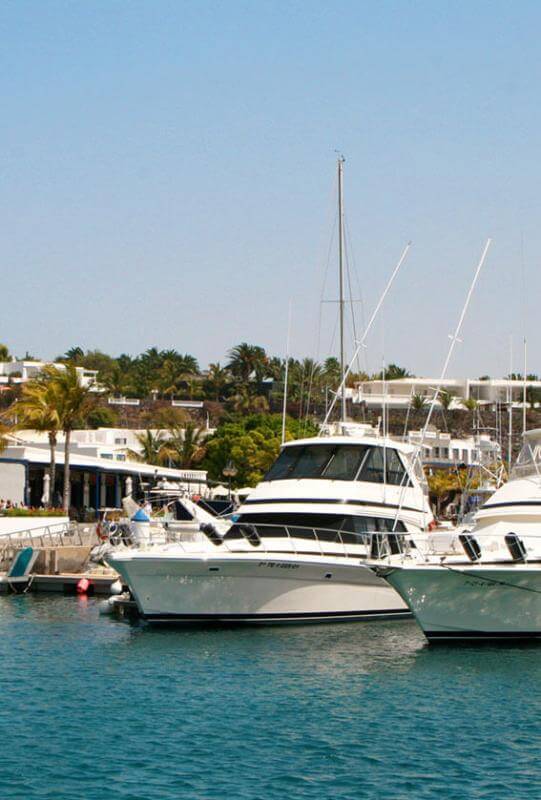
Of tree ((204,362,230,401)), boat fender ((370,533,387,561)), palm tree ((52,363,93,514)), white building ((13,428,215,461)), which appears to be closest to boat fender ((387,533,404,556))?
boat fender ((370,533,387,561))

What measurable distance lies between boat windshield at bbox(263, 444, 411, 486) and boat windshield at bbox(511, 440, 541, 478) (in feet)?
11.3

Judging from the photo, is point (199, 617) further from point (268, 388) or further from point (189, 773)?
point (268, 388)

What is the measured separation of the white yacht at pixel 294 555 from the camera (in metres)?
30.8

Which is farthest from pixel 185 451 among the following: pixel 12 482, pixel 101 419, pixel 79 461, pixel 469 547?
pixel 469 547

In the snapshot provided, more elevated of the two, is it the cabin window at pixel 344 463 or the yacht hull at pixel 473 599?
the cabin window at pixel 344 463

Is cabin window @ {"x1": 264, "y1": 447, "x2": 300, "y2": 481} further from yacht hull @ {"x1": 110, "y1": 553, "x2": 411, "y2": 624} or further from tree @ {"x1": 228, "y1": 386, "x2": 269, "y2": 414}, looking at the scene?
tree @ {"x1": 228, "y1": 386, "x2": 269, "y2": 414}

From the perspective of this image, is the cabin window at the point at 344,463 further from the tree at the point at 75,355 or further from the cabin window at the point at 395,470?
the tree at the point at 75,355

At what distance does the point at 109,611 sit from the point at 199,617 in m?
4.60

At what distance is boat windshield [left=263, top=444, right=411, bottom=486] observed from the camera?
110 feet

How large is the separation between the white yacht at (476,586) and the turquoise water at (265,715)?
55cm

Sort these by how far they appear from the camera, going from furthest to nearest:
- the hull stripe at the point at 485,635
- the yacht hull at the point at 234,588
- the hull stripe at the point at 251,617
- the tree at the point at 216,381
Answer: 1. the tree at the point at 216,381
2. the hull stripe at the point at 251,617
3. the yacht hull at the point at 234,588
4. the hull stripe at the point at 485,635

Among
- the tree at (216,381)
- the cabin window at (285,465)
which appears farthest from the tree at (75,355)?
the cabin window at (285,465)

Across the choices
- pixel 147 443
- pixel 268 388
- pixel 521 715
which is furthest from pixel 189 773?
pixel 268 388

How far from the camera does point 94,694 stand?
2377cm
